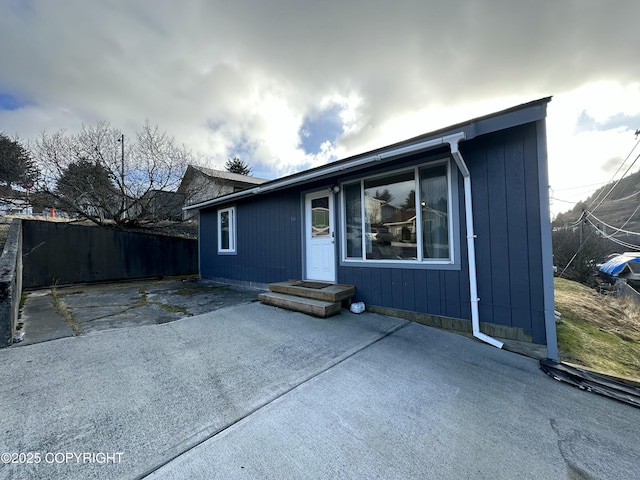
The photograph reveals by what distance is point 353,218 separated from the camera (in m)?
4.46

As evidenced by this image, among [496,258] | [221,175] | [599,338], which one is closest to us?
[496,258]

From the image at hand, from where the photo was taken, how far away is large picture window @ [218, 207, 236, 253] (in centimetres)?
703

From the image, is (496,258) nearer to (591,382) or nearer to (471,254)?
(471,254)

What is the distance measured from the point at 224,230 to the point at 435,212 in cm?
596

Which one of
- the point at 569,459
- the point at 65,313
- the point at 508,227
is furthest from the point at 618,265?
the point at 65,313

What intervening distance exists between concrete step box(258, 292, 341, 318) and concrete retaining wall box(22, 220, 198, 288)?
20.2 feet

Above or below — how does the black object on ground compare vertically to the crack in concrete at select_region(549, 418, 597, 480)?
below

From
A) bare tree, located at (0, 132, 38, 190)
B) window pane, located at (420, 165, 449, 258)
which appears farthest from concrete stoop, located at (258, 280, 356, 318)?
bare tree, located at (0, 132, 38, 190)

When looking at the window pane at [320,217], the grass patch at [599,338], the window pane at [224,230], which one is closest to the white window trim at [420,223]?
the window pane at [320,217]

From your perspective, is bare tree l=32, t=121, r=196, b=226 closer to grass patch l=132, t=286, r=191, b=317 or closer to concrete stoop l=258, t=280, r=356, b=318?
grass patch l=132, t=286, r=191, b=317

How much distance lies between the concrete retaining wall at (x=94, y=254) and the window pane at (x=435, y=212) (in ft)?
28.8

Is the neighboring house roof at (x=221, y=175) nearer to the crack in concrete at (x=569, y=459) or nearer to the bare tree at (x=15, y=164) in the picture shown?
the bare tree at (x=15, y=164)

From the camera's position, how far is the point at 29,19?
15.6 feet

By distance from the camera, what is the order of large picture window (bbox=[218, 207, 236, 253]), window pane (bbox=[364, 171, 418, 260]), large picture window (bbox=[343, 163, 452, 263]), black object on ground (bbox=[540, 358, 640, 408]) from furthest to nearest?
large picture window (bbox=[218, 207, 236, 253]) < window pane (bbox=[364, 171, 418, 260]) < large picture window (bbox=[343, 163, 452, 263]) < black object on ground (bbox=[540, 358, 640, 408])
